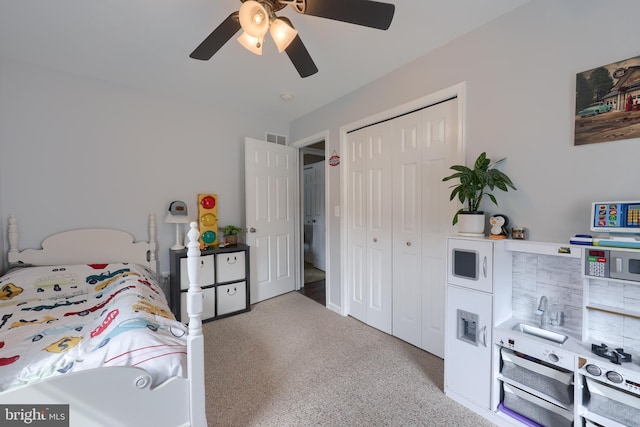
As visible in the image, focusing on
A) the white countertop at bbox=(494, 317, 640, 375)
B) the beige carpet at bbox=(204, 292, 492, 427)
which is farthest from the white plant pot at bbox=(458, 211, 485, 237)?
the beige carpet at bbox=(204, 292, 492, 427)

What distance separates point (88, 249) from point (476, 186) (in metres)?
3.39

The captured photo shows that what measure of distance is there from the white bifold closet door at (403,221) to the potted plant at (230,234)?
1383 millimetres

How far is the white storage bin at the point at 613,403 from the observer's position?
44.8 inches

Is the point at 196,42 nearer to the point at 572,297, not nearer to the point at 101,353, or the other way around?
the point at 101,353

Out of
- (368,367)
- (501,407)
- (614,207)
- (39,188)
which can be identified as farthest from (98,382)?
(39,188)

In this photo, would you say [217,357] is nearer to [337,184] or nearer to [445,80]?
[337,184]

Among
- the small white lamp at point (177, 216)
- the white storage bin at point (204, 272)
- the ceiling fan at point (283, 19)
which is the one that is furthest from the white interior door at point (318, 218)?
the ceiling fan at point (283, 19)

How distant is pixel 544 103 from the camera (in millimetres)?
1574

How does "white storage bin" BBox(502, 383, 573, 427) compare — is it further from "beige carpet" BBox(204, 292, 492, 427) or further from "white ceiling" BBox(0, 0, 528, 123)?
"white ceiling" BBox(0, 0, 528, 123)

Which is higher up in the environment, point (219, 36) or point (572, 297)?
point (219, 36)

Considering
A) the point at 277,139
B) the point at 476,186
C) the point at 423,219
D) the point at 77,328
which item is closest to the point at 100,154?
the point at 77,328

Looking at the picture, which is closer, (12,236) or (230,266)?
(12,236)

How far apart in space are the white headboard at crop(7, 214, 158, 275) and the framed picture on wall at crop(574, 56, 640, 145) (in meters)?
3.56

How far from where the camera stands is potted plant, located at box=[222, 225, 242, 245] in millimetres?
3209
